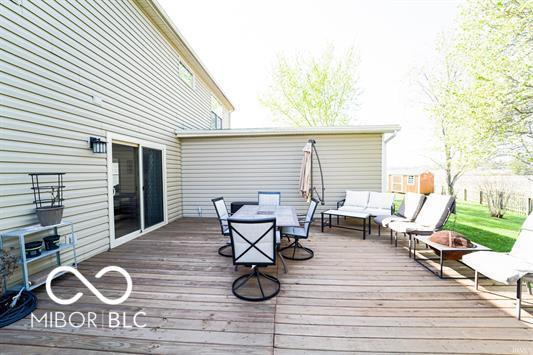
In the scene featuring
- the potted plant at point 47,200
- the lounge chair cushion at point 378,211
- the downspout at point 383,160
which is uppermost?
the downspout at point 383,160

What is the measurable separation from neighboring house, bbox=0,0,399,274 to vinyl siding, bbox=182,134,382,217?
0.10 feet

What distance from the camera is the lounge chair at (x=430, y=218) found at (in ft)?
12.0

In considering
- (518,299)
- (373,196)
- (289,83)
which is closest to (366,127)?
(373,196)

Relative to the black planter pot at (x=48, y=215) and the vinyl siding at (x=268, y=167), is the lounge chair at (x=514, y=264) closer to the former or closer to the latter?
the vinyl siding at (x=268, y=167)

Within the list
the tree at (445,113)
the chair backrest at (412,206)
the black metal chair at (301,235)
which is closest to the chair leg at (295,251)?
the black metal chair at (301,235)

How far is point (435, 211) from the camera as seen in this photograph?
3.89 m

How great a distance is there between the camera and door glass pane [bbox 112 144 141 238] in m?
4.47

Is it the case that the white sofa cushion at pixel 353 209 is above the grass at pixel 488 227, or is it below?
above

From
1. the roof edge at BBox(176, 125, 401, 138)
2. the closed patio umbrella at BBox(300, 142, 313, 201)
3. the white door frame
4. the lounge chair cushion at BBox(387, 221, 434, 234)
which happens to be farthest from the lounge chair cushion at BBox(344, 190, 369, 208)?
the white door frame

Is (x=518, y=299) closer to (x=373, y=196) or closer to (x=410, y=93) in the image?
(x=373, y=196)

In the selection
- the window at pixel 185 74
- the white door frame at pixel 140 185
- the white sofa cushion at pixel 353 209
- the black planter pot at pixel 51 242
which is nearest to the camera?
the black planter pot at pixel 51 242

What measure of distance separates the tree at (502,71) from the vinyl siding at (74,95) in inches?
295

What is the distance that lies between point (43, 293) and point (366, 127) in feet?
22.4

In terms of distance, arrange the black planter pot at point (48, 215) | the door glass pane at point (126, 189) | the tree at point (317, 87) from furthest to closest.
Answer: the tree at point (317, 87) → the door glass pane at point (126, 189) → the black planter pot at point (48, 215)
